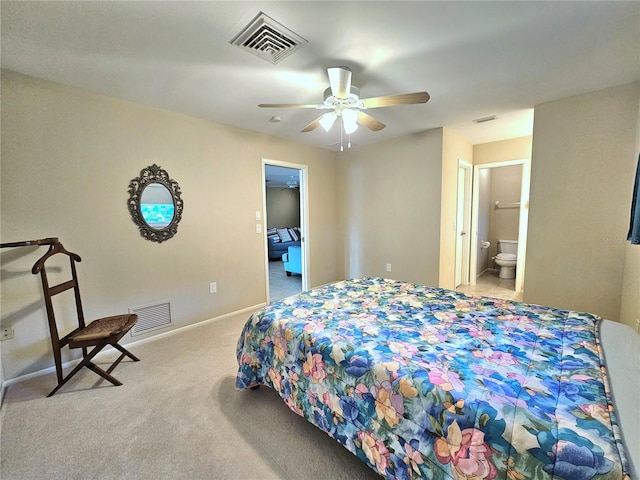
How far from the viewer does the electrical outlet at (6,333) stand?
199cm

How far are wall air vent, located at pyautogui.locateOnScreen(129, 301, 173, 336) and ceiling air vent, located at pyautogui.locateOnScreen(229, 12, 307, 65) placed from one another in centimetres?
250

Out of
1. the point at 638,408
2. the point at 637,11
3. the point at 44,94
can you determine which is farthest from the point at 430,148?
the point at 44,94

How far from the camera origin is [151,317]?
2.75 meters

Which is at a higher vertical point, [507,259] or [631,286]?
[631,286]

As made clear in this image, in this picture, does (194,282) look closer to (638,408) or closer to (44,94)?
(44,94)

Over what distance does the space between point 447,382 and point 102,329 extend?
2.43 m

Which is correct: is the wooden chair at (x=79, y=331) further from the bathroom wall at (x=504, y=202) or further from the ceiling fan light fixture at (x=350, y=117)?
the bathroom wall at (x=504, y=202)

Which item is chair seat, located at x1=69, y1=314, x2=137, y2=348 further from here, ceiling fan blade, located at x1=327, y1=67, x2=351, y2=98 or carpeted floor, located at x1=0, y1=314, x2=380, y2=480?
ceiling fan blade, located at x1=327, y1=67, x2=351, y2=98

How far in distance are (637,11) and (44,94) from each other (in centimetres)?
396

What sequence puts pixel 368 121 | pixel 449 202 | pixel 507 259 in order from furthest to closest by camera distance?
pixel 507 259, pixel 449 202, pixel 368 121

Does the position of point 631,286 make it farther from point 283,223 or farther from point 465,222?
point 283,223

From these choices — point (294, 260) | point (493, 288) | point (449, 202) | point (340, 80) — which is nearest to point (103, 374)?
point (340, 80)

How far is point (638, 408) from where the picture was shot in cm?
85

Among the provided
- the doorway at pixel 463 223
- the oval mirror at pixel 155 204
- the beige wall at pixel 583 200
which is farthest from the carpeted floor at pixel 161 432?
the doorway at pixel 463 223
